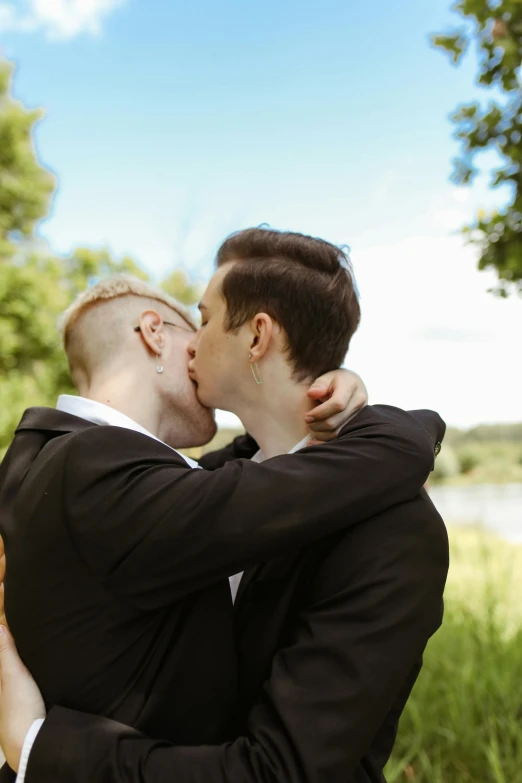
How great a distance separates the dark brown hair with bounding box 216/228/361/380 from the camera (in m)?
2.02

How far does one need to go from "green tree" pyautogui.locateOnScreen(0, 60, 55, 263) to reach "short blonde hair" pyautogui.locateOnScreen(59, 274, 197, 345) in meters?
16.8

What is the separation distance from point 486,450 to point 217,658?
36.6m

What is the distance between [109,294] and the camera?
2.20 metres

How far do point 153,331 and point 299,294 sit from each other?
48 centimetres

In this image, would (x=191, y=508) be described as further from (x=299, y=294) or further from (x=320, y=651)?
(x=299, y=294)

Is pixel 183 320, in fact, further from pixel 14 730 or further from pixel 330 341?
pixel 14 730

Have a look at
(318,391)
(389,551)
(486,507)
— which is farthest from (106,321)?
(486,507)

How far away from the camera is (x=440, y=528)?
5.37 ft

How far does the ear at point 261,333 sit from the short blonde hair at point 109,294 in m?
0.41

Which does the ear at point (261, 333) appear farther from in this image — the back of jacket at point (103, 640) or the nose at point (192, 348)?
the back of jacket at point (103, 640)

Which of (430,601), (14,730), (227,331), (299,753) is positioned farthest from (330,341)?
(14,730)

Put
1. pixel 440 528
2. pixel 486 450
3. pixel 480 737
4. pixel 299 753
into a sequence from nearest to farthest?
pixel 299 753, pixel 440 528, pixel 480 737, pixel 486 450

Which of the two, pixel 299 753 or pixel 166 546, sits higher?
pixel 166 546

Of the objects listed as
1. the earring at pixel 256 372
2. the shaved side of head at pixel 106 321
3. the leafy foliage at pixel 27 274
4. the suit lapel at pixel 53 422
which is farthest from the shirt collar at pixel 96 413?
the leafy foliage at pixel 27 274
